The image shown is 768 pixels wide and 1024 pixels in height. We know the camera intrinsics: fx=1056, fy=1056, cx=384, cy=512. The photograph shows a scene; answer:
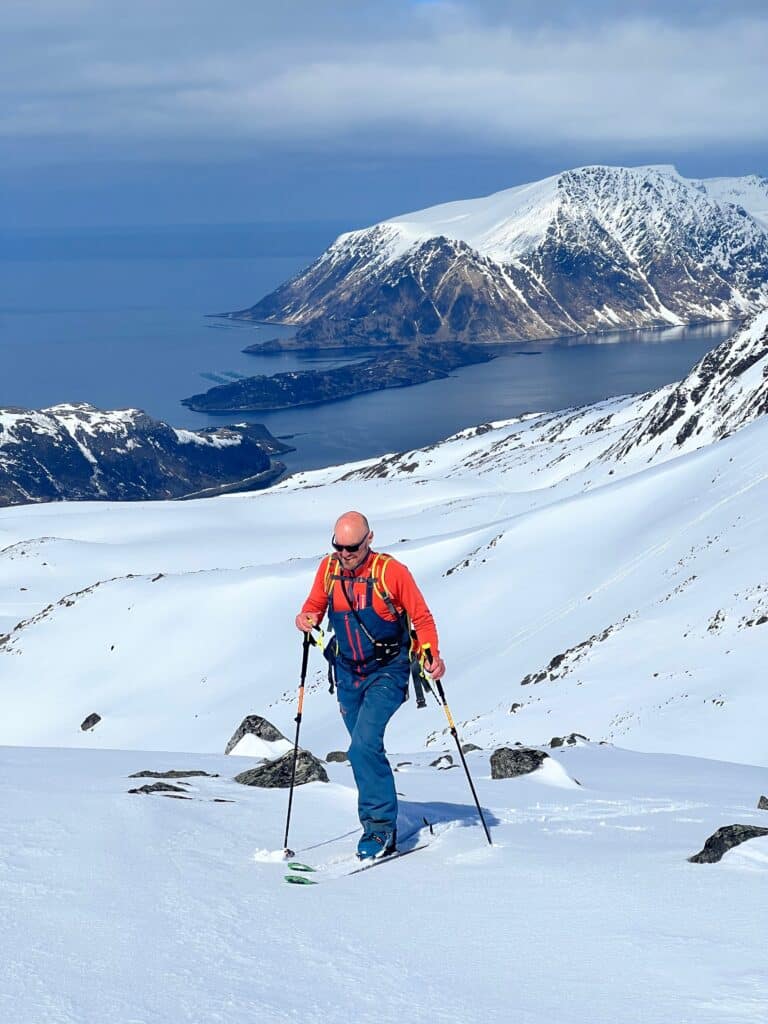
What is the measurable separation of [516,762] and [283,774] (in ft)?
10.9

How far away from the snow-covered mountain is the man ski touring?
10653mm

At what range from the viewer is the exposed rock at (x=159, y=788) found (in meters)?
10.9

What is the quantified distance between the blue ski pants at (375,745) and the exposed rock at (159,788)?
107 inches

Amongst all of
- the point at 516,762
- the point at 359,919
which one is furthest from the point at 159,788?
the point at 516,762

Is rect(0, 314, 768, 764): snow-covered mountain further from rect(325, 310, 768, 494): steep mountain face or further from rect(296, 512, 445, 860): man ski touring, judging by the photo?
rect(325, 310, 768, 494): steep mountain face

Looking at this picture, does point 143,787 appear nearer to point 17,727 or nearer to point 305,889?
point 305,889

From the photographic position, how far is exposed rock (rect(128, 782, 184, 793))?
10.9m

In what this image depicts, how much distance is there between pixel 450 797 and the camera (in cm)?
1199

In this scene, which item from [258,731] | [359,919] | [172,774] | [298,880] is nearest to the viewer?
→ [359,919]

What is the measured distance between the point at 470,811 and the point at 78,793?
152 inches

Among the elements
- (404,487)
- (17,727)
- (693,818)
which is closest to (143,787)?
(693,818)

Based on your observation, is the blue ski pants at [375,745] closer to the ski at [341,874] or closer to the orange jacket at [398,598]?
the ski at [341,874]

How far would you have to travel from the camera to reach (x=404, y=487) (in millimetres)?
109562

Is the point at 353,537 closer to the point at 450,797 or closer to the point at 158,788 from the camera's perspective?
the point at 158,788
